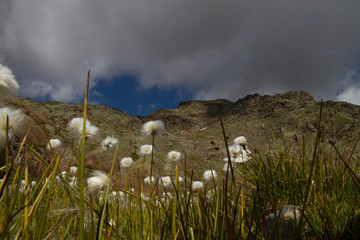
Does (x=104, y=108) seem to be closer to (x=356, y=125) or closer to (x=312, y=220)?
(x=356, y=125)

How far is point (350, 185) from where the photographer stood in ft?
6.57

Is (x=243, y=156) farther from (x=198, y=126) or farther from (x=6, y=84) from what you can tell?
(x=198, y=126)

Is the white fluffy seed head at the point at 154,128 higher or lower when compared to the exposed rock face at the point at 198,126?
lower

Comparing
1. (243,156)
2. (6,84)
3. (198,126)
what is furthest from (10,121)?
(198,126)

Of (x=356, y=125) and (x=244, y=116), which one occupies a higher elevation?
(x=244, y=116)

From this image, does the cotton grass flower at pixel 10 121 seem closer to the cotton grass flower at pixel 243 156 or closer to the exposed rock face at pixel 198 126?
the exposed rock face at pixel 198 126

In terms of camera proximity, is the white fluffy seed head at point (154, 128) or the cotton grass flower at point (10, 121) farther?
the white fluffy seed head at point (154, 128)

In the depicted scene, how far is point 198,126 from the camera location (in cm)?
8544

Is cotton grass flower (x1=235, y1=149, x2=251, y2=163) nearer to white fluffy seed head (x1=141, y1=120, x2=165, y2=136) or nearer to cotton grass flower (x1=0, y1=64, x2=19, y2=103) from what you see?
white fluffy seed head (x1=141, y1=120, x2=165, y2=136)

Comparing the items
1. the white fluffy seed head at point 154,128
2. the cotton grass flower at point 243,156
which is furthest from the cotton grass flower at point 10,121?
the cotton grass flower at point 243,156

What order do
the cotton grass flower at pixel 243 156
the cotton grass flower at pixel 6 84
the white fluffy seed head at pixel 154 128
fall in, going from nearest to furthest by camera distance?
the cotton grass flower at pixel 6 84
the white fluffy seed head at pixel 154 128
the cotton grass flower at pixel 243 156

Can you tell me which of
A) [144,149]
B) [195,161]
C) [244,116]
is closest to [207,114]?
[244,116]

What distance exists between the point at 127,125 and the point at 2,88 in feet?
140

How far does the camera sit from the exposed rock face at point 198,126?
7.18 m
